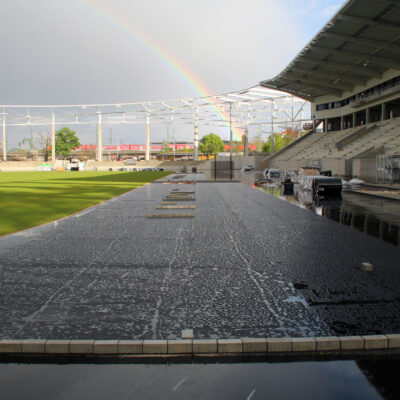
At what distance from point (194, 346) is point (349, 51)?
152 ft

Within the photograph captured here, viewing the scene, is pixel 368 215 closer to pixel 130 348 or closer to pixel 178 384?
pixel 130 348

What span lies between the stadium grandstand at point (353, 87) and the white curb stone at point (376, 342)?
90.5ft

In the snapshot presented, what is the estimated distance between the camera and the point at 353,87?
194 feet

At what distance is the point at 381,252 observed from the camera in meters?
8.62

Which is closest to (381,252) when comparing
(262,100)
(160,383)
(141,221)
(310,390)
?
(310,390)

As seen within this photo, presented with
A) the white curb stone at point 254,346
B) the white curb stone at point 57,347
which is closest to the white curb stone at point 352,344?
the white curb stone at point 254,346

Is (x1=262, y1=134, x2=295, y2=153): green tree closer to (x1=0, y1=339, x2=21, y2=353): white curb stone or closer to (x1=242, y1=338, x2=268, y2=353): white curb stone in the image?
(x1=242, y1=338, x2=268, y2=353): white curb stone

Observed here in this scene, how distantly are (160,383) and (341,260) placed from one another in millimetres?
5457

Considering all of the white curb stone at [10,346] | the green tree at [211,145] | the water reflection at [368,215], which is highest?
the green tree at [211,145]

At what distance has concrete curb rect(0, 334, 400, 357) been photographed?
13.1ft

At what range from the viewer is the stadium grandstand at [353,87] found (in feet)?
111

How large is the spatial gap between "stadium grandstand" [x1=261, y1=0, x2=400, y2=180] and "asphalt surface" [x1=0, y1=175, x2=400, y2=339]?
76.1 ft

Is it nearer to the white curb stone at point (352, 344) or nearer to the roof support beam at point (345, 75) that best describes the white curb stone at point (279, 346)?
the white curb stone at point (352, 344)

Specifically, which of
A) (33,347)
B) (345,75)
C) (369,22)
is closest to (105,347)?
(33,347)
